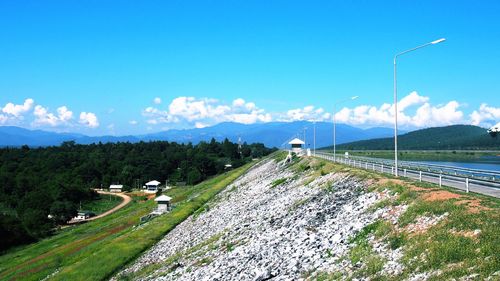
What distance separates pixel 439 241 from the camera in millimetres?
15844

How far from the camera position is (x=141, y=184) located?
18538 cm

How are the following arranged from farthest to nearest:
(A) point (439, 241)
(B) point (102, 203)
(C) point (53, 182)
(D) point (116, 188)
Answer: (D) point (116, 188) → (B) point (102, 203) → (C) point (53, 182) → (A) point (439, 241)

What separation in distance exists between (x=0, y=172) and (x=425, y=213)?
16576 centimetres

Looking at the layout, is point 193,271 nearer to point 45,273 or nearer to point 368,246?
point 368,246

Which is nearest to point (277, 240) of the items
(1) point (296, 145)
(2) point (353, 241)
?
(2) point (353, 241)

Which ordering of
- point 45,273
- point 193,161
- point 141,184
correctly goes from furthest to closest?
1. point 193,161
2. point 141,184
3. point 45,273

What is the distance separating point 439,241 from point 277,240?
1009 centimetres

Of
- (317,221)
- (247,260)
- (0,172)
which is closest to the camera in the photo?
(247,260)

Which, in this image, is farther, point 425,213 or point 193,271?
point 193,271

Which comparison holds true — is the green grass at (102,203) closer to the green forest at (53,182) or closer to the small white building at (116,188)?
the green forest at (53,182)

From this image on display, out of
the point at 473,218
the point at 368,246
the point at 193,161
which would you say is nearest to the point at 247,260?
the point at 368,246

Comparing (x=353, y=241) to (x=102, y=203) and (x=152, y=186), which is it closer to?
(x=102, y=203)

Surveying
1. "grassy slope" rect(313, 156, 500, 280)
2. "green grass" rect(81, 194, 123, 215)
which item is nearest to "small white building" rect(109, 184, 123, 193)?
"green grass" rect(81, 194, 123, 215)

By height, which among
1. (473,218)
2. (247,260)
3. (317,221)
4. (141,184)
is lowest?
(141,184)
